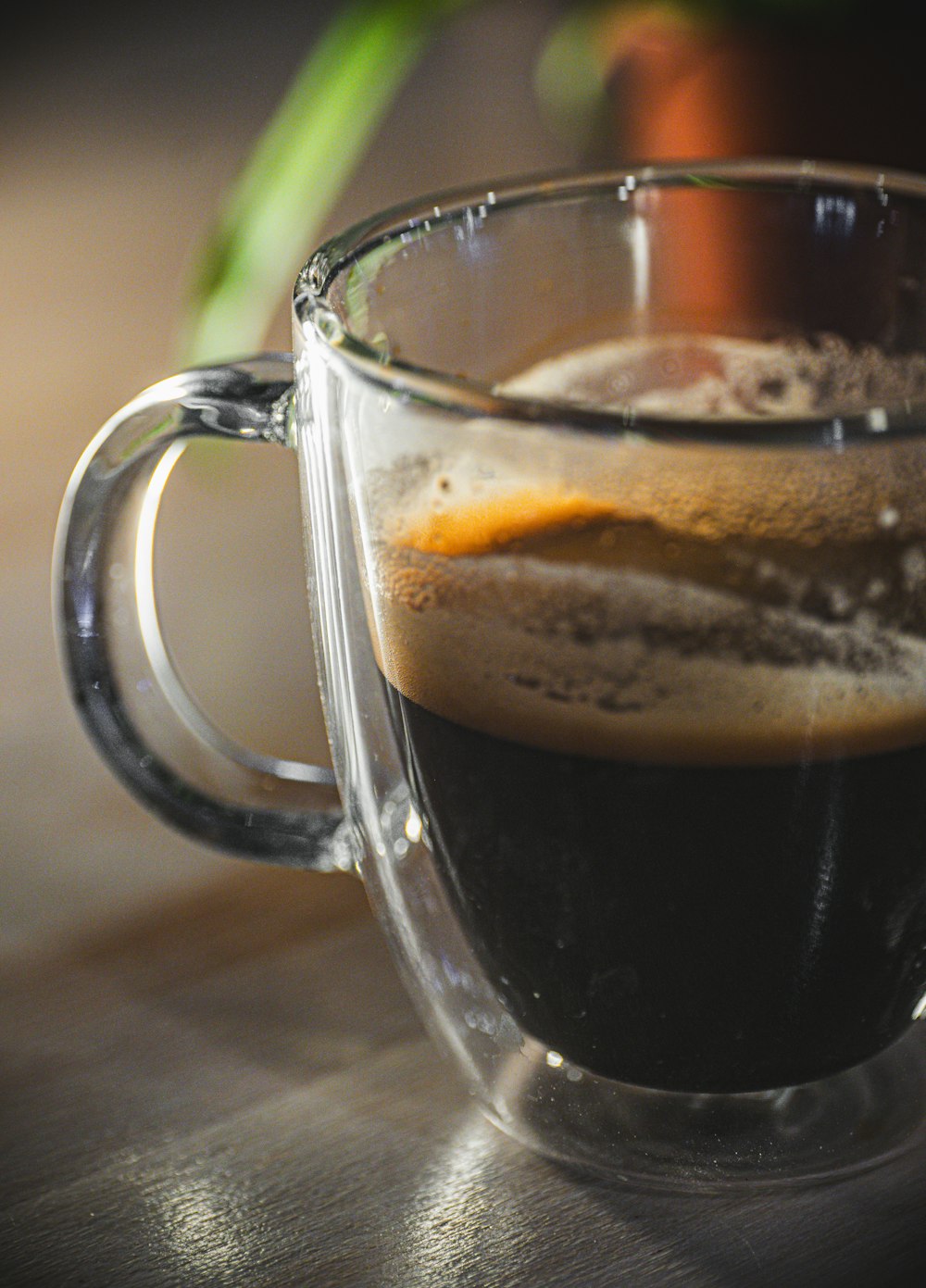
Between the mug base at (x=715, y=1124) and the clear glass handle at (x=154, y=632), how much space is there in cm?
10

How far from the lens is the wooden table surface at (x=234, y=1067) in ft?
1.35

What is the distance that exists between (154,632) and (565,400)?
0.57ft

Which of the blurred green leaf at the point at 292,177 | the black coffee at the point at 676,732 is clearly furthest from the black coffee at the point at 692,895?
the blurred green leaf at the point at 292,177

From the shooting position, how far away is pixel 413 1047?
0.50m

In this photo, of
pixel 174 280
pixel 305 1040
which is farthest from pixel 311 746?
pixel 174 280

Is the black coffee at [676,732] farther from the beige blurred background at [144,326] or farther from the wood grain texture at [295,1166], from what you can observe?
the beige blurred background at [144,326]

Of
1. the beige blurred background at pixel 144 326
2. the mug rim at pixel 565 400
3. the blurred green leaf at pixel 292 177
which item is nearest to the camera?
the mug rim at pixel 565 400

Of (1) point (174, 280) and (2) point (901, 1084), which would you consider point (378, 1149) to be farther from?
(1) point (174, 280)

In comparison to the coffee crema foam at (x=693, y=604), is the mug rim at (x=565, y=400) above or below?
above

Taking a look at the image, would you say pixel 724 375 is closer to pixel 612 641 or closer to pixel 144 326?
pixel 612 641

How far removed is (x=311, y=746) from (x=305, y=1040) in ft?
0.56

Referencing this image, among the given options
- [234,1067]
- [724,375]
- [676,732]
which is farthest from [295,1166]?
[724,375]

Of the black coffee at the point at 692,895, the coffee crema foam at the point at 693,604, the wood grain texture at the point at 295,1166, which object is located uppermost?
the coffee crema foam at the point at 693,604

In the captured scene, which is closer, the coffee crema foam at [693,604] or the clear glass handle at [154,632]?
the coffee crema foam at [693,604]
